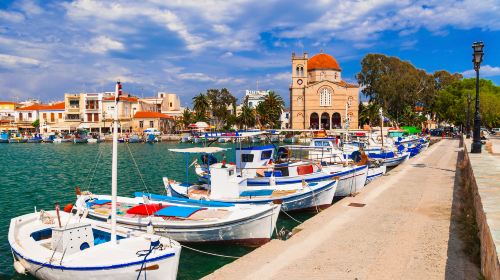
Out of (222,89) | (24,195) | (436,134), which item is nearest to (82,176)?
(24,195)

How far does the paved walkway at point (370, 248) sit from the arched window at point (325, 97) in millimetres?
72839

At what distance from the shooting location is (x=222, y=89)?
345 feet

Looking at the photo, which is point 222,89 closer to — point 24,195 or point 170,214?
point 24,195

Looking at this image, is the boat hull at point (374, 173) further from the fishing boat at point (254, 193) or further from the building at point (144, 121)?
the building at point (144, 121)

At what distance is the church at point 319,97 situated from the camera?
86.2 metres

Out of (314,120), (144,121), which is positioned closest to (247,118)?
(314,120)

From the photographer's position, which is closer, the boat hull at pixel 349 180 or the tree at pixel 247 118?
the boat hull at pixel 349 180

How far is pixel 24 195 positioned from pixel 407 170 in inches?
965

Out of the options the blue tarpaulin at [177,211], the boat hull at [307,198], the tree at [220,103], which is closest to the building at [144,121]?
the tree at [220,103]

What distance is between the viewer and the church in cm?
8619

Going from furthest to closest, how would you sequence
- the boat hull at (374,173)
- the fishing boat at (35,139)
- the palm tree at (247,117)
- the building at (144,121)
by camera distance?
the building at (144,121), the fishing boat at (35,139), the palm tree at (247,117), the boat hull at (374,173)

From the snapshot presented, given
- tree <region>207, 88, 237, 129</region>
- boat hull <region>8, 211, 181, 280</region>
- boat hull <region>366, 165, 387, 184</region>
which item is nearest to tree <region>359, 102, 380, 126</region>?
tree <region>207, 88, 237, 129</region>

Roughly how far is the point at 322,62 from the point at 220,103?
3066cm

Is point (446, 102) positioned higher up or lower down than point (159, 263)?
higher up
